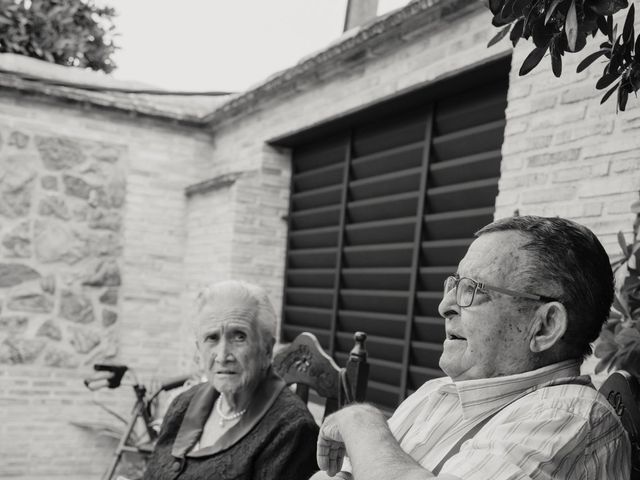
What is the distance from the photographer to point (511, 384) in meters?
1.49

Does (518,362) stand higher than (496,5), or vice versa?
(496,5)

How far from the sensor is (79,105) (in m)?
6.23

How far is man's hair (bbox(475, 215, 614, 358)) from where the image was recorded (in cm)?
147

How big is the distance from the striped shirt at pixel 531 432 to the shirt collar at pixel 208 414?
958 mm

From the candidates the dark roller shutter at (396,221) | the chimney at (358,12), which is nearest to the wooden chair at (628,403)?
the dark roller shutter at (396,221)

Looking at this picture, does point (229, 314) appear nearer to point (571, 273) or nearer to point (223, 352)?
point (223, 352)

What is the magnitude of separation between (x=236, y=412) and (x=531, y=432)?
1483 millimetres

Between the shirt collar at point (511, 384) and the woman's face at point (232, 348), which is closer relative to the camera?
the shirt collar at point (511, 384)

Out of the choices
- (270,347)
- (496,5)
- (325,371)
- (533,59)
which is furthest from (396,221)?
(496,5)

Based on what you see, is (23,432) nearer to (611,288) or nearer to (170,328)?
(170,328)

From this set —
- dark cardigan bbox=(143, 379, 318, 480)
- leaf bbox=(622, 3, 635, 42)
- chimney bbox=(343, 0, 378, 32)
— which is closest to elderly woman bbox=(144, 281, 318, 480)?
dark cardigan bbox=(143, 379, 318, 480)

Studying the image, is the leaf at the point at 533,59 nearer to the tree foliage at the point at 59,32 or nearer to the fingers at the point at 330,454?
the fingers at the point at 330,454

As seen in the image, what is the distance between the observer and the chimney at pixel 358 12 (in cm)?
753

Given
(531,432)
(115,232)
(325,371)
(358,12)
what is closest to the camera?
(531,432)
